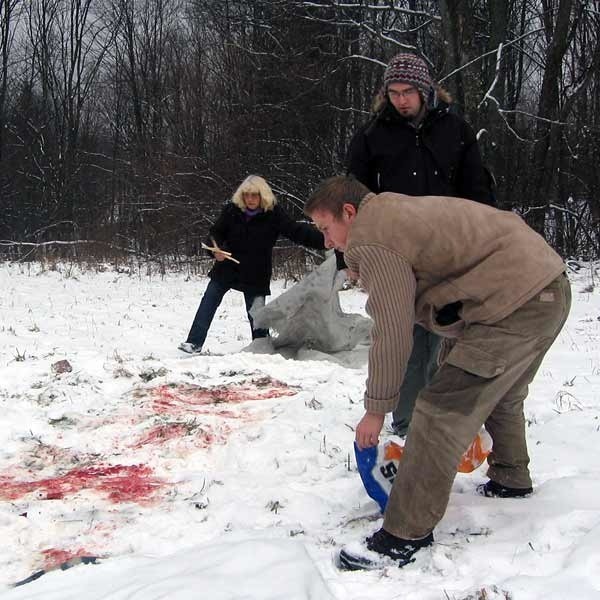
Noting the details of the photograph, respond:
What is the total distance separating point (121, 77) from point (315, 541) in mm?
23890

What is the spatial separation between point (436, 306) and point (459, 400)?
36 cm

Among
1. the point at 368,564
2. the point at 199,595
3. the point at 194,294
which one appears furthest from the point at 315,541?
the point at 194,294

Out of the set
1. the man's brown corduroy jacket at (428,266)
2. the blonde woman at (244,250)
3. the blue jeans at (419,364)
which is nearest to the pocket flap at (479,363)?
the man's brown corduroy jacket at (428,266)

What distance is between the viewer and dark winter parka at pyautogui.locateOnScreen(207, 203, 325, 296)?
6.48m

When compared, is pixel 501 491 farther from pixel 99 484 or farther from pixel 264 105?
pixel 264 105

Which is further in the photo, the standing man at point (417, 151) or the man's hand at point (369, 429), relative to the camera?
the standing man at point (417, 151)

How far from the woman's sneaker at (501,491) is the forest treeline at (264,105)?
8.98 m

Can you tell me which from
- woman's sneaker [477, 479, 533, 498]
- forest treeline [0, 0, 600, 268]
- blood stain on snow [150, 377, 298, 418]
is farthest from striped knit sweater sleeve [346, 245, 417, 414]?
forest treeline [0, 0, 600, 268]

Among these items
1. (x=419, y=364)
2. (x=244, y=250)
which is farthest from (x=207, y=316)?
(x=419, y=364)

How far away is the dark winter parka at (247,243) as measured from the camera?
6.48m

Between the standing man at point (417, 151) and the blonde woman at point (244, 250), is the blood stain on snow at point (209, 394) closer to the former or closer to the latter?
the standing man at point (417, 151)

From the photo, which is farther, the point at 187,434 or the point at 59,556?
the point at 187,434

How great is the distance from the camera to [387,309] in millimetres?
2273

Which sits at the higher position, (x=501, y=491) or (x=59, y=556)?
(x=501, y=491)
